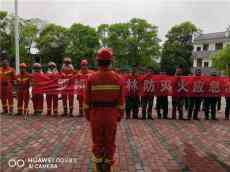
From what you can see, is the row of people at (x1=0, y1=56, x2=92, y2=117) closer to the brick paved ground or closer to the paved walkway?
the brick paved ground

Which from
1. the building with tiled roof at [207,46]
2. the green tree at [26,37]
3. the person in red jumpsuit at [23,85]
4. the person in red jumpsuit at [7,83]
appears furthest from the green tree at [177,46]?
the person in red jumpsuit at [23,85]

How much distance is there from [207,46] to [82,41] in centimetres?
2978

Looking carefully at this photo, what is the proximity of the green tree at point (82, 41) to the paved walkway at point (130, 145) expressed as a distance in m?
48.0

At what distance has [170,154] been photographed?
597 cm

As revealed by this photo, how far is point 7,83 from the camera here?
10219mm

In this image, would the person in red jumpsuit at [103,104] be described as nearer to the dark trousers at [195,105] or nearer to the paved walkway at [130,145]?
the paved walkway at [130,145]

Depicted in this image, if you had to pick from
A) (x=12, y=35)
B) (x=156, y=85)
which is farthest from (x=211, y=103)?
(x=12, y=35)

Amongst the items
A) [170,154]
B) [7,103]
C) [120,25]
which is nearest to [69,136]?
[170,154]

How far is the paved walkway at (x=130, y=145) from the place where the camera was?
5.29m

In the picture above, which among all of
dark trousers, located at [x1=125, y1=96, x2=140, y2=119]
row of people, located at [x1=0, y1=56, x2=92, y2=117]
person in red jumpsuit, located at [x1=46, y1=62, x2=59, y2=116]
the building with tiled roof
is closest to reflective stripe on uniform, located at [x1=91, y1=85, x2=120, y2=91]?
dark trousers, located at [x1=125, y1=96, x2=140, y2=119]

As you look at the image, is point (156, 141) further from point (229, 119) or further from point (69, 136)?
point (229, 119)

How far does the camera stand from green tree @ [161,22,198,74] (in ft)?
184

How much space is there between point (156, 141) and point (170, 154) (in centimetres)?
98

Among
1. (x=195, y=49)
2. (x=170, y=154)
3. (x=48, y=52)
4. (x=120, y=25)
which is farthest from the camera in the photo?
(x=195, y=49)
